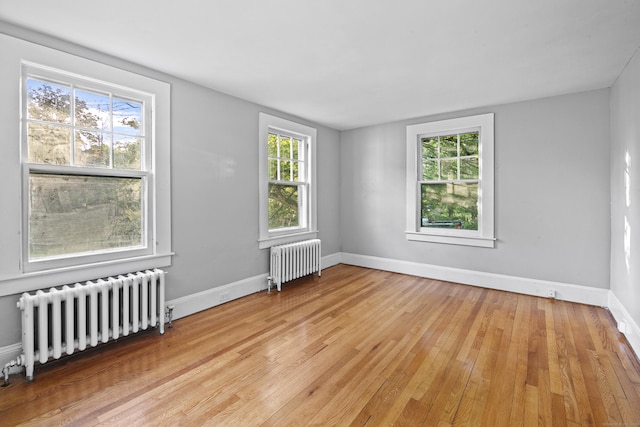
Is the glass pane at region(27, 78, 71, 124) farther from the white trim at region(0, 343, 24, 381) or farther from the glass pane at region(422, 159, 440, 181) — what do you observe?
the glass pane at region(422, 159, 440, 181)

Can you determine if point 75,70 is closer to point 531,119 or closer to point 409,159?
point 409,159

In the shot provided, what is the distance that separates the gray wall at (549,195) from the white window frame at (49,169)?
3.76 m

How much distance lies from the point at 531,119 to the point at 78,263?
5.34 m

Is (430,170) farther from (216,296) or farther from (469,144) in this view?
(216,296)

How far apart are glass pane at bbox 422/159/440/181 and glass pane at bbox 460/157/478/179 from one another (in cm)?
38

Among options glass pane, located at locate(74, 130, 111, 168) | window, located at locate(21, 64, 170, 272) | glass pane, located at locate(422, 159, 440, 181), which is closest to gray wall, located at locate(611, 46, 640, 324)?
glass pane, located at locate(422, 159, 440, 181)

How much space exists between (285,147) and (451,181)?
2.63 metres

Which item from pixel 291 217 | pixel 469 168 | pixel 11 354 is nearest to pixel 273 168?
pixel 291 217

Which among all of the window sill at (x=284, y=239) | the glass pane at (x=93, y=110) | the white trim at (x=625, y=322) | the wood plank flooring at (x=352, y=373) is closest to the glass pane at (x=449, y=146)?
the wood plank flooring at (x=352, y=373)

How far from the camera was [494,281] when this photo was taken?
4.26m

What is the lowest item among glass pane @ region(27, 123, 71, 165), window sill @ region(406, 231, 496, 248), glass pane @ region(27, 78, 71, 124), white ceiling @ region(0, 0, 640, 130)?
window sill @ region(406, 231, 496, 248)

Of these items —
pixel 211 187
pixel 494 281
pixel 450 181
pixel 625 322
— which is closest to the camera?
pixel 625 322

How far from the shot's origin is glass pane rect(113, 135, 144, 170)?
2829 millimetres

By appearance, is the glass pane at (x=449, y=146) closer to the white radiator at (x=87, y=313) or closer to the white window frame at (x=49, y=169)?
the white window frame at (x=49, y=169)
